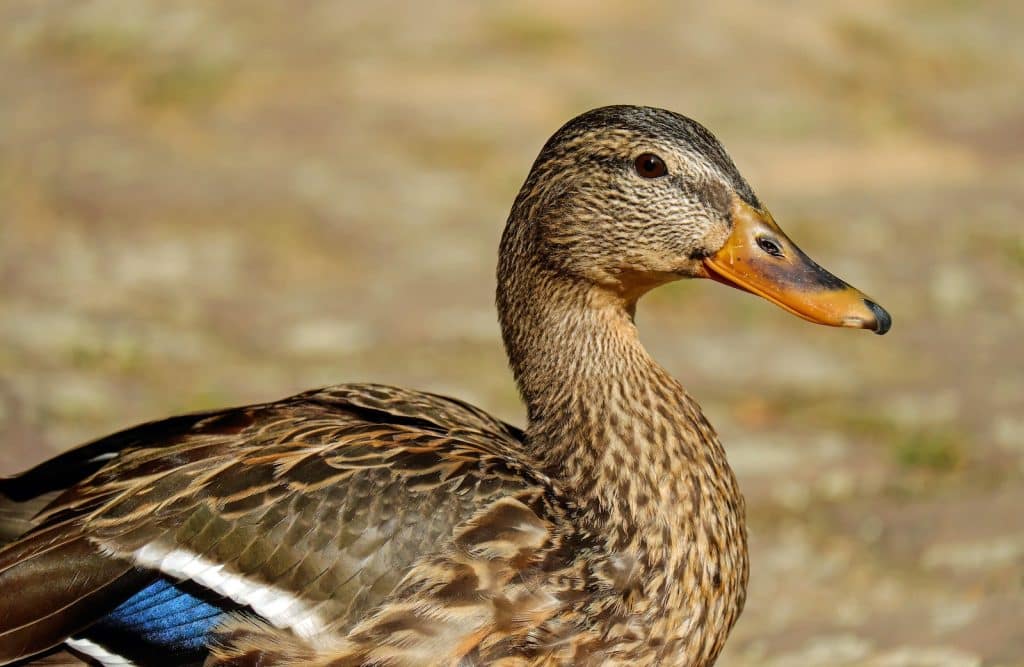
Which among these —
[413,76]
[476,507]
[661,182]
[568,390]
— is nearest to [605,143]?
[661,182]

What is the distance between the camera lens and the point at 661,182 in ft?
13.6

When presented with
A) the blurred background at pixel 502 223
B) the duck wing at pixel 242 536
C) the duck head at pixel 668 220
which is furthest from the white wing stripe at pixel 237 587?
the blurred background at pixel 502 223

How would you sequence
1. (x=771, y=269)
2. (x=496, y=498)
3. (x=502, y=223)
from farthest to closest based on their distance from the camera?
(x=502, y=223)
(x=771, y=269)
(x=496, y=498)

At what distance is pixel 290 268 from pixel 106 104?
2.62m

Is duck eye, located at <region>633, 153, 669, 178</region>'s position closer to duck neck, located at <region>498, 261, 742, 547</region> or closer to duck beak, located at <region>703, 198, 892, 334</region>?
duck beak, located at <region>703, 198, 892, 334</region>

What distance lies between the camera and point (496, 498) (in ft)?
13.0

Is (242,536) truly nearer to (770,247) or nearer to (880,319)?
(770,247)

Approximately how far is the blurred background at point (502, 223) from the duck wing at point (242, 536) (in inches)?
76.9

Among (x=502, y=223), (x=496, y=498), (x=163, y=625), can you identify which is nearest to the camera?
(x=163, y=625)

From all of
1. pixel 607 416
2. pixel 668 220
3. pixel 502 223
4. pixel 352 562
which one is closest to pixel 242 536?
pixel 352 562

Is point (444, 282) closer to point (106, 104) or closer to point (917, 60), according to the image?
point (106, 104)

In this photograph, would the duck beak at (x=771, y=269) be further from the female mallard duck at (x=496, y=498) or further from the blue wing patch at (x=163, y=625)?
the blue wing patch at (x=163, y=625)

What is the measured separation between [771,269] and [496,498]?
100 cm

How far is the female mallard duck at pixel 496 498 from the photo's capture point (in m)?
3.78
